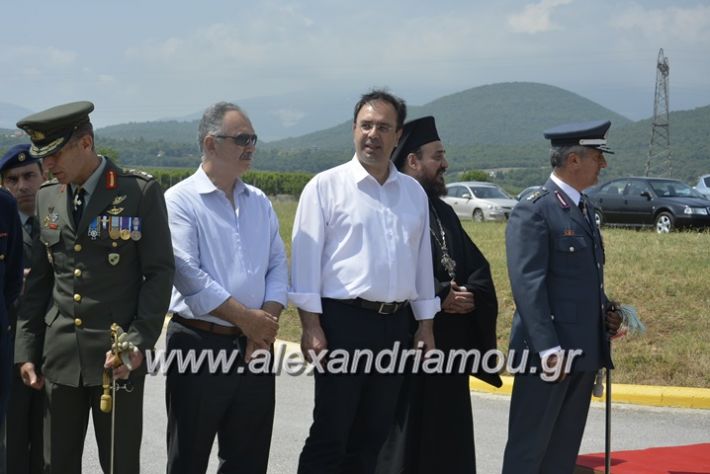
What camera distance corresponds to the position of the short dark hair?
4.79m

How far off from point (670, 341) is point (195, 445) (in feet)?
20.3

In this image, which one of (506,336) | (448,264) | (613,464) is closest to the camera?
(448,264)

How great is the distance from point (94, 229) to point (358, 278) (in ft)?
4.30

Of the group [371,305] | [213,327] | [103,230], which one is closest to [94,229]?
[103,230]

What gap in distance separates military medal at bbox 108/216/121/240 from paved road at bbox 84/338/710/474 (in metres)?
2.50

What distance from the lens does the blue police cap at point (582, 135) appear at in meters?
4.78

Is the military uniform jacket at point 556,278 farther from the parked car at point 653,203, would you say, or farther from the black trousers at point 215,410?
the parked car at point 653,203

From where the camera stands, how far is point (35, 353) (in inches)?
161

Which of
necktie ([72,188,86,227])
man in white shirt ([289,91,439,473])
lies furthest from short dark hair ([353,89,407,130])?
necktie ([72,188,86,227])

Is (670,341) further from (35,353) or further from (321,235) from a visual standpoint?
(35,353)

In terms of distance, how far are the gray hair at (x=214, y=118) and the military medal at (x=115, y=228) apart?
0.69 m

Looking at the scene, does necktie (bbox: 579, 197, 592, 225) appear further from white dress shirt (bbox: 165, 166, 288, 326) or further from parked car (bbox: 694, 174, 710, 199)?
parked car (bbox: 694, 174, 710, 199)

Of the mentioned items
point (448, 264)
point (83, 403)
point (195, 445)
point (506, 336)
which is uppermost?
point (448, 264)

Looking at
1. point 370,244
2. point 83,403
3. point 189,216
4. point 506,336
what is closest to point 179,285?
point 189,216
